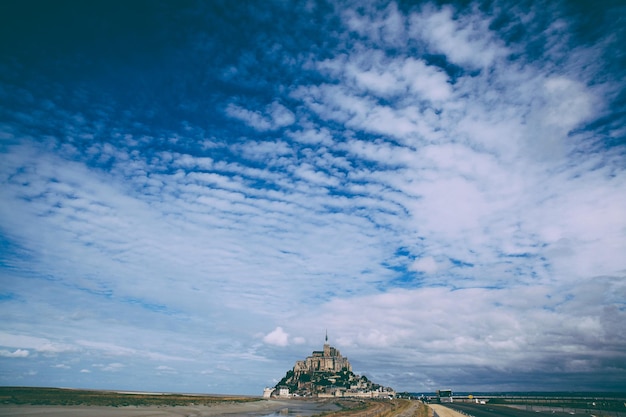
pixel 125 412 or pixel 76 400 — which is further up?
pixel 125 412

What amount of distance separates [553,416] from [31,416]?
8556 centimetres

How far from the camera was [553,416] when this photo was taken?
2859 inches

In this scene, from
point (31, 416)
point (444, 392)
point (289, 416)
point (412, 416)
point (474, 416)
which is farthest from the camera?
point (444, 392)

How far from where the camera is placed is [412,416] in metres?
64.9

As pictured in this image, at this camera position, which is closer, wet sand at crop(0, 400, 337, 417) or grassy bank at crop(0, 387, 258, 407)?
wet sand at crop(0, 400, 337, 417)

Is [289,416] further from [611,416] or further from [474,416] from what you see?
[611,416]

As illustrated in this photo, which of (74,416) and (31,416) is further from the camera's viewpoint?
(74,416)

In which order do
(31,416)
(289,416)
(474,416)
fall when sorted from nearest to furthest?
(31,416), (474,416), (289,416)

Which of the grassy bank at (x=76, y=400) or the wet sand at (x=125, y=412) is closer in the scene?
the wet sand at (x=125, y=412)

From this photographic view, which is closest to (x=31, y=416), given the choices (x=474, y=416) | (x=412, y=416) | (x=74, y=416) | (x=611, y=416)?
(x=74, y=416)

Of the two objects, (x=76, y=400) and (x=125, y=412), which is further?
(x=76, y=400)

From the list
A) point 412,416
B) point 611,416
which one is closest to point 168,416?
point 412,416

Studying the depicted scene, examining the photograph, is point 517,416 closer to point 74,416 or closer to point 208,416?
point 208,416

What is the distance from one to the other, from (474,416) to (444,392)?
113231 millimetres
